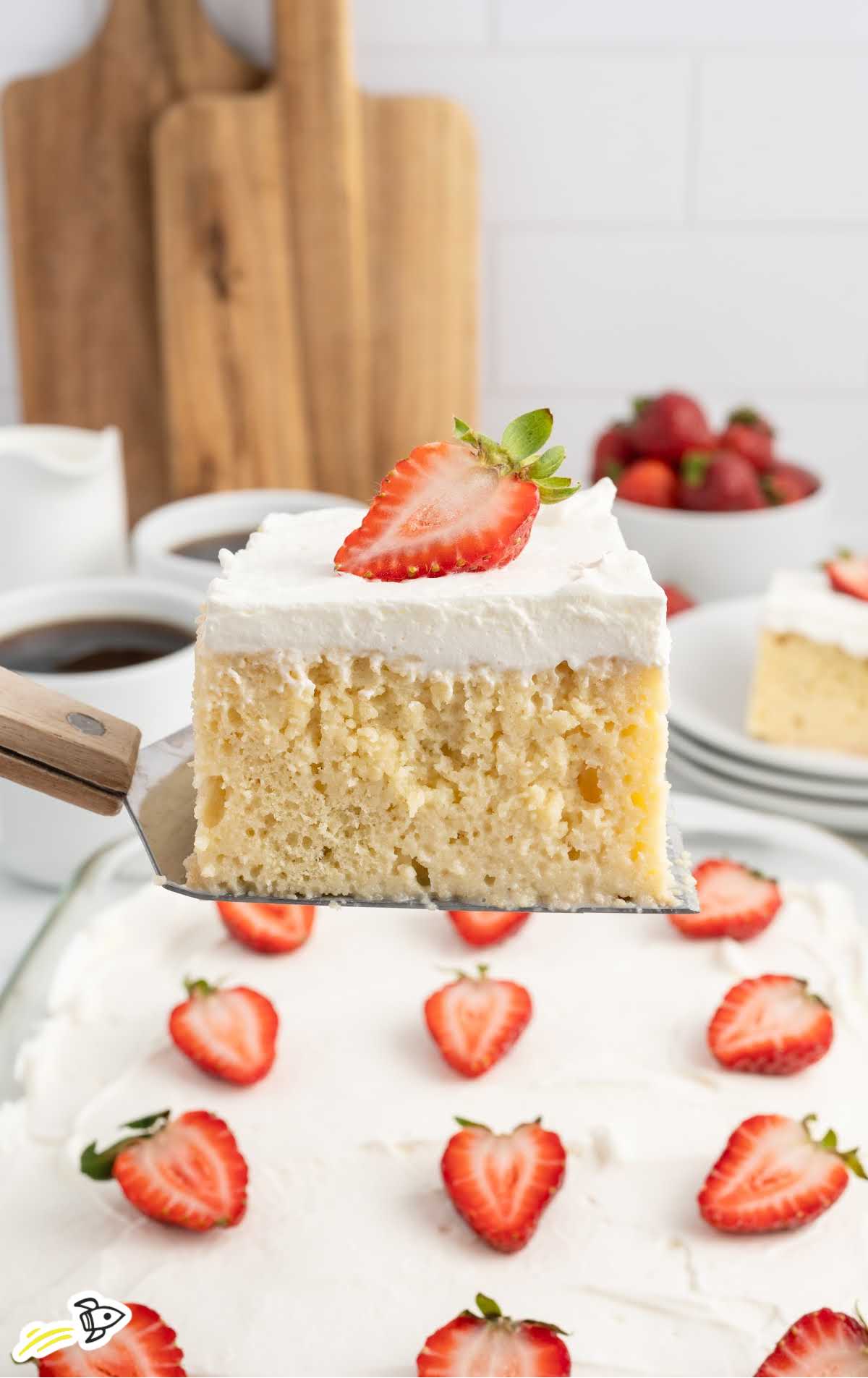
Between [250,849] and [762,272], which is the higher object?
[762,272]

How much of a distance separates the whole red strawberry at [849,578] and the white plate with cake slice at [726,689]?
0.18 m

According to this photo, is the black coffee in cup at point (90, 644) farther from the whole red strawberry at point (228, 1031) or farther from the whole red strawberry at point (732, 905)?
the whole red strawberry at point (732, 905)

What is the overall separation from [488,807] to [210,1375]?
0.54 m

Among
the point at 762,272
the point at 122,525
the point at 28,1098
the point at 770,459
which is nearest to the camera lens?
the point at 28,1098

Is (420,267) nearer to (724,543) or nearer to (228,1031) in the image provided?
(724,543)

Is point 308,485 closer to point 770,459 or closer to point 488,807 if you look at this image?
point 770,459

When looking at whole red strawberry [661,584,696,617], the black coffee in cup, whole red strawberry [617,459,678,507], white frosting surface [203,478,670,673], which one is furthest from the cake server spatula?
whole red strawberry [617,459,678,507]

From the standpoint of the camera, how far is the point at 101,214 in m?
2.71

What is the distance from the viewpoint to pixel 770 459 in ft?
8.45

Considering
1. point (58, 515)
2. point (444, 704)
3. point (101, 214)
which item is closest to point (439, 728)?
point (444, 704)

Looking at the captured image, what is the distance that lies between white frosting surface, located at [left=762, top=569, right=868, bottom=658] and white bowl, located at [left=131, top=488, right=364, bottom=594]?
67 centimetres

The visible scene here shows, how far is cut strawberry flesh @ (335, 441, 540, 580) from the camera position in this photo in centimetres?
112

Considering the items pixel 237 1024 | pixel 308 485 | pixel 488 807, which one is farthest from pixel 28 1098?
pixel 308 485

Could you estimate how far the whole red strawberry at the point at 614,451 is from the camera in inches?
101
